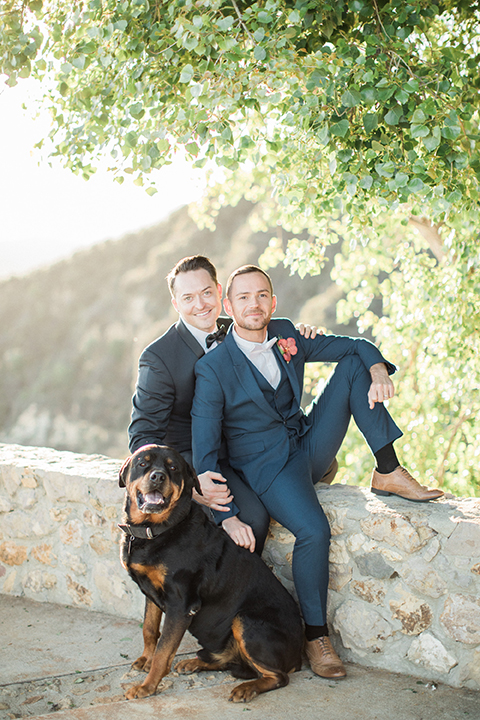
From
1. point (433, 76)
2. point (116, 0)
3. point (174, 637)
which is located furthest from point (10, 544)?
point (433, 76)

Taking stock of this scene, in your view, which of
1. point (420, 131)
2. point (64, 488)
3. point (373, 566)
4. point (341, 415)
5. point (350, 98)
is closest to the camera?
point (420, 131)

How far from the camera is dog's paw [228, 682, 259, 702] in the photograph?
2154mm

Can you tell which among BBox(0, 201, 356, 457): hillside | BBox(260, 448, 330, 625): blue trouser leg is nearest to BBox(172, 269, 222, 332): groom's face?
BBox(260, 448, 330, 625): blue trouser leg

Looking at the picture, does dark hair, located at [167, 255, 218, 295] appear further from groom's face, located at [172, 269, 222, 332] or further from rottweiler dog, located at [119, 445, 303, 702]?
rottweiler dog, located at [119, 445, 303, 702]

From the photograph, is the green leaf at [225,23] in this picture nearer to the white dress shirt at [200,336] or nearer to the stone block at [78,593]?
the white dress shirt at [200,336]

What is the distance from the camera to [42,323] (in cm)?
3127

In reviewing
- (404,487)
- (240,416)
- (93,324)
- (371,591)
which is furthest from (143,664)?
(93,324)

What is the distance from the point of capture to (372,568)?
2496mm

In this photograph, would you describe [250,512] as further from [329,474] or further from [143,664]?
[143,664]

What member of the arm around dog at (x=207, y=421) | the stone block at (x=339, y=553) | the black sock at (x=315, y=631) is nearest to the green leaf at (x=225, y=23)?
the arm around dog at (x=207, y=421)

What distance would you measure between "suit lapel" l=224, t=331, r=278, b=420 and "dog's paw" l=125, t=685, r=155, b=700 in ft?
3.90

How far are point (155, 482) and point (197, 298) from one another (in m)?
1.09

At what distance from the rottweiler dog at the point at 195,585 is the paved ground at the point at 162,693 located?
0.08m

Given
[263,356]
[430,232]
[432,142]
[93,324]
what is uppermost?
[93,324]
